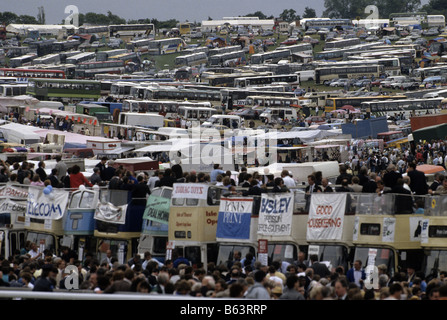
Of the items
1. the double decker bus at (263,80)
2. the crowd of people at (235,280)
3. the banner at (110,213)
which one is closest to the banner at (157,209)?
the banner at (110,213)

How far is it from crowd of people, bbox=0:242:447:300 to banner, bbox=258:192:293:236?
831 mm

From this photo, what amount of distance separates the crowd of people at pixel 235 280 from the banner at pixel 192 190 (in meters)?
1.37

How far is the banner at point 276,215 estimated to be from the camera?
20.1 metres

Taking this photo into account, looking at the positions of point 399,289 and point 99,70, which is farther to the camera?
point 99,70

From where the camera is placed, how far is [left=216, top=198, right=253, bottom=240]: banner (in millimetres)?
20672

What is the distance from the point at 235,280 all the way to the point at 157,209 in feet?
20.5

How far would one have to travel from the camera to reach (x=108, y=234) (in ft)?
75.4

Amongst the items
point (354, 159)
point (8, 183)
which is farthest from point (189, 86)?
point (8, 183)

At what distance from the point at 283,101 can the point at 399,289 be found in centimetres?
8396

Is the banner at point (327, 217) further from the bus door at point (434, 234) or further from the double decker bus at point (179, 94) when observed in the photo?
the double decker bus at point (179, 94)

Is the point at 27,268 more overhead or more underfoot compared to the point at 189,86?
more underfoot

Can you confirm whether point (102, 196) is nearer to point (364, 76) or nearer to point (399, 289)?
point (399, 289)

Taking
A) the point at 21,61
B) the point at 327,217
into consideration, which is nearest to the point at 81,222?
the point at 327,217
